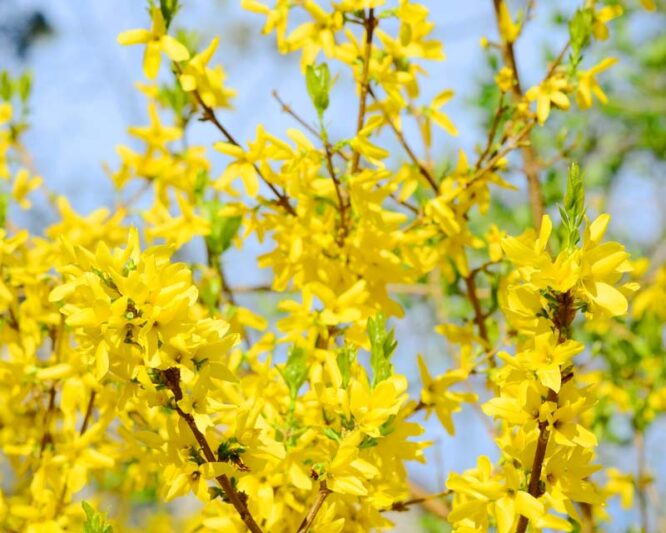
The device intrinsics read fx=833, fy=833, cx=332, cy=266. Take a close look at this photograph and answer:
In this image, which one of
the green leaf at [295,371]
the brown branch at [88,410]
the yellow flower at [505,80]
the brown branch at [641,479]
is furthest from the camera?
the brown branch at [641,479]

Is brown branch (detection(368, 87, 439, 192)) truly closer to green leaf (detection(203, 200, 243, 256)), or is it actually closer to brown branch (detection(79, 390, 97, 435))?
green leaf (detection(203, 200, 243, 256))

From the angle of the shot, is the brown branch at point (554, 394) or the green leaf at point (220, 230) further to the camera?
the green leaf at point (220, 230)

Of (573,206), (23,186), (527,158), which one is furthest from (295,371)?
(23,186)

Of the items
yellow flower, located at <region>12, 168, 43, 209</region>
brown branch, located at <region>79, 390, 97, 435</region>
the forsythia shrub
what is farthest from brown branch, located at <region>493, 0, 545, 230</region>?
yellow flower, located at <region>12, 168, 43, 209</region>

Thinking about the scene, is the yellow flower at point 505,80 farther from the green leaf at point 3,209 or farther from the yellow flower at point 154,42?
the green leaf at point 3,209

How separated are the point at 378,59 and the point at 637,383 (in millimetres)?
1582

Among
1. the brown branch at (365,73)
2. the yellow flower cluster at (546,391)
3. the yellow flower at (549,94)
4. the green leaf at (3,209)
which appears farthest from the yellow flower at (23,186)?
the yellow flower cluster at (546,391)

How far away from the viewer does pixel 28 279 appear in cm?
184

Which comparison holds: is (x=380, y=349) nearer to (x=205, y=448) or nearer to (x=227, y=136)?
(x=205, y=448)

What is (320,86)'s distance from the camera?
1.65 meters

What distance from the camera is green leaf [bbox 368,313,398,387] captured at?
128 cm

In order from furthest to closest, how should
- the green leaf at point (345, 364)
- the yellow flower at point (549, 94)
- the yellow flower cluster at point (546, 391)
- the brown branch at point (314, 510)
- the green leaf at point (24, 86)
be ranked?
1. the green leaf at point (24, 86)
2. the yellow flower at point (549, 94)
3. the green leaf at point (345, 364)
4. the brown branch at point (314, 510)
5. the yellow flower cluster at point (546, 391)

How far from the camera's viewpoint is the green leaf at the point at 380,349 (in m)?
1.28

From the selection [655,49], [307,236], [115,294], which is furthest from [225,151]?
[655,49]
